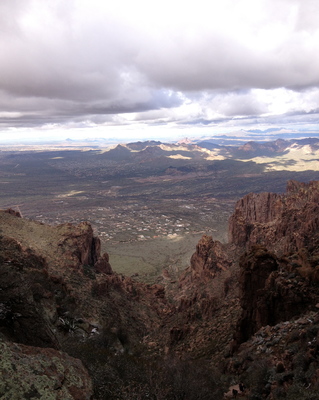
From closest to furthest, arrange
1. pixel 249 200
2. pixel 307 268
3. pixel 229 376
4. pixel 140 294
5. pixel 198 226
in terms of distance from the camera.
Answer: pixel 229 376 → pixel 307 268 → pixel 140 294 → pixel 249 200 → pixel 198 226

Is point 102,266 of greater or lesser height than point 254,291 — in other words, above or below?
below

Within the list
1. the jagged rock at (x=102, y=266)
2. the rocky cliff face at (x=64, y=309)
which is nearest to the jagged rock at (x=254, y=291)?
the rocky cliff face at (x=64, y=309)

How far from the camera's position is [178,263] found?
100m

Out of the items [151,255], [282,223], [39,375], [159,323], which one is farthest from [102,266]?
[151,255]

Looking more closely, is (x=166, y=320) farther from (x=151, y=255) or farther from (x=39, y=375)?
(x=151, y=255)

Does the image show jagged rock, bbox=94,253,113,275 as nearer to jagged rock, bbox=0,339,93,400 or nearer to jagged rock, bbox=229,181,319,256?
jagged rock, bbox=229,181,319,256

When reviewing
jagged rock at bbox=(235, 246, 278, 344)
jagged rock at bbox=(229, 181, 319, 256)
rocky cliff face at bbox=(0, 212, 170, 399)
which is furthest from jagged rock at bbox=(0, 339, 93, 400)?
jagged rock at bbox=(229, 181, 319, 256)

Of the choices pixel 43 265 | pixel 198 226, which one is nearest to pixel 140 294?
pixel 43 265

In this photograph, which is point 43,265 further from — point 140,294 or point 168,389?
point 168,389

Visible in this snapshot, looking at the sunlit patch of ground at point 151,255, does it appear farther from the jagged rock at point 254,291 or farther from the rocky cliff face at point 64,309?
the jagged rock at point 254,291

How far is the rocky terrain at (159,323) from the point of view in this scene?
1224 centimetres

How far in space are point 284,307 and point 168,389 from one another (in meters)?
12.5

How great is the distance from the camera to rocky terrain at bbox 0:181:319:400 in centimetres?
1224

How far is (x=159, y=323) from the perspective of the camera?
143 ft
